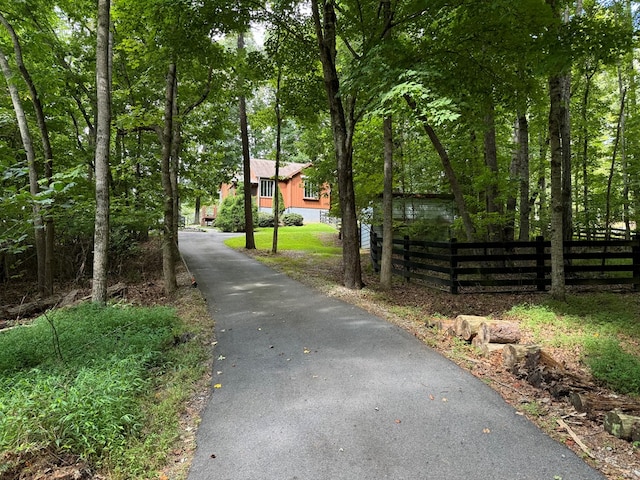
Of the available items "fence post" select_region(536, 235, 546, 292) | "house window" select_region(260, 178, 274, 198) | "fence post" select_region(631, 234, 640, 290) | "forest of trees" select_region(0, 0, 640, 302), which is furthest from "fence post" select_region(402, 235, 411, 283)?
"house window" select_region(260, 178, 274, 198)

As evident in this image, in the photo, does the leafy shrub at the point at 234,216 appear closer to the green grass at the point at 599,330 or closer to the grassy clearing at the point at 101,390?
the grassy clearing at the point at 101,390

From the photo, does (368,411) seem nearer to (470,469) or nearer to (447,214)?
(470,469)

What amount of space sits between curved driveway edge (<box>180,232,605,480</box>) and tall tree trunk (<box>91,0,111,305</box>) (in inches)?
123

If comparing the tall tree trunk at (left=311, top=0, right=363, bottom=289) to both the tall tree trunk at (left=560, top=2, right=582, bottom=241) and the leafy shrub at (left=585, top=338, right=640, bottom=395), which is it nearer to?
the leafy shrub at (left=585, top=338, right=640, bottom=395)

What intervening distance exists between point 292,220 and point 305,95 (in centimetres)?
2300

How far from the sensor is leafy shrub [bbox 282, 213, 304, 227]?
34562mm

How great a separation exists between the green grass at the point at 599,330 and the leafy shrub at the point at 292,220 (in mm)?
27390

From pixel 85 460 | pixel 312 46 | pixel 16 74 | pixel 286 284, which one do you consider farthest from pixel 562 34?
pixel 16 74

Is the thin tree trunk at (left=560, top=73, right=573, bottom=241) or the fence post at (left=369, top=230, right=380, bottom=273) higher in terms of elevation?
the thin tree trunk at (left=560, top=73, right=573, bottom=241)

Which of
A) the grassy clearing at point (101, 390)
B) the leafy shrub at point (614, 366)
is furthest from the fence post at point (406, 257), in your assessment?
the grassy clearing at point (101, 390)

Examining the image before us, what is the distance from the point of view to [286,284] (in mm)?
10656

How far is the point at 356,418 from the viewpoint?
3498mm

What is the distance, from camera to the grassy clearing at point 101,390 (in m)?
2.84

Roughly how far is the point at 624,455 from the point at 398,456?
1.74 m
